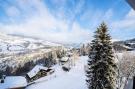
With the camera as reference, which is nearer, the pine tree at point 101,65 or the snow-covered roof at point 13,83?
the pine tree at point 101,65

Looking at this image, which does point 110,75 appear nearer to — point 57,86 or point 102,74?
point 102,74

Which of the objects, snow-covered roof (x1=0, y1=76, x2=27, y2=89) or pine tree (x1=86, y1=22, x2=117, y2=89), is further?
snow-covered roof (x1=0, y1=76, x2=27, y2=89)

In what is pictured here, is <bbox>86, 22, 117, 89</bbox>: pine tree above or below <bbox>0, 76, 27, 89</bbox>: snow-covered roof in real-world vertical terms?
above

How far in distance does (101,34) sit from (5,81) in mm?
59954

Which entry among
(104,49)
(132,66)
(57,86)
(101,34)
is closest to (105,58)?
(104,49)

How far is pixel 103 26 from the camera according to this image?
2495cm

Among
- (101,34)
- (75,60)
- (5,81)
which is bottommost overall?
(5,81)

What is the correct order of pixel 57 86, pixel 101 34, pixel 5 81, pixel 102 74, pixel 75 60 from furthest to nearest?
pixel 75 60
pixel 5 81
pixel 57 86
pixel 101 34
pixel 102 74

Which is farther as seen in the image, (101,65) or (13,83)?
(13,83)

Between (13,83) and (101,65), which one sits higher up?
(101,65)

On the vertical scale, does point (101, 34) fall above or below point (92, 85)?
above

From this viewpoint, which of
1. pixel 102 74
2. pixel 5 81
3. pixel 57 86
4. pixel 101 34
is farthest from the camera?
pixel 5 81

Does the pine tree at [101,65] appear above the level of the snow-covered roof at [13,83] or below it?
above

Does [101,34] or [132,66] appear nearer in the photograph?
[101,34]
